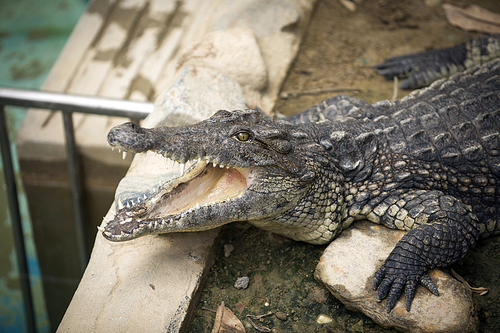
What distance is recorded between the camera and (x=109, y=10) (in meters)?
6.25

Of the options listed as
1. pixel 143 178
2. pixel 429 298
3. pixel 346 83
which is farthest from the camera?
pixel 346 83

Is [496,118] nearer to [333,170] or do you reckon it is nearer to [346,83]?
[333,170]

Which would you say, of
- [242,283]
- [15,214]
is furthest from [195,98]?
[15,214]

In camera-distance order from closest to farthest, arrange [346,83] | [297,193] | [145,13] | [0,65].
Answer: [297,193] → [346,83] → [145,13] → [0,65]

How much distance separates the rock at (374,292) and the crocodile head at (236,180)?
7.7 inches

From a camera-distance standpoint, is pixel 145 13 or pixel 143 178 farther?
pixel 145 13

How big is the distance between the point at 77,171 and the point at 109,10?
9.74ft

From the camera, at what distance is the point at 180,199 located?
2.57 metres

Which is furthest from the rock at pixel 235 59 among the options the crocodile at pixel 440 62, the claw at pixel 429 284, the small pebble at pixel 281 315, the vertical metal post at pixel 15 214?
the claw at pixel 429 284

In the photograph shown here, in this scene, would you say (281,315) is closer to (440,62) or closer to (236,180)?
(236,180)

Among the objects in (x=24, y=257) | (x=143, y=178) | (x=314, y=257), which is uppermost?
(x=143, y=178)

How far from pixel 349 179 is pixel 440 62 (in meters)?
2.33

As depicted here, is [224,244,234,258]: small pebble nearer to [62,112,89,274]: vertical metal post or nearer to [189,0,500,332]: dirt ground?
[189,0,500,332]: dirt ground

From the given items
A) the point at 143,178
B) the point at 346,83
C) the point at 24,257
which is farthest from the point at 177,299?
the point at 24,257
